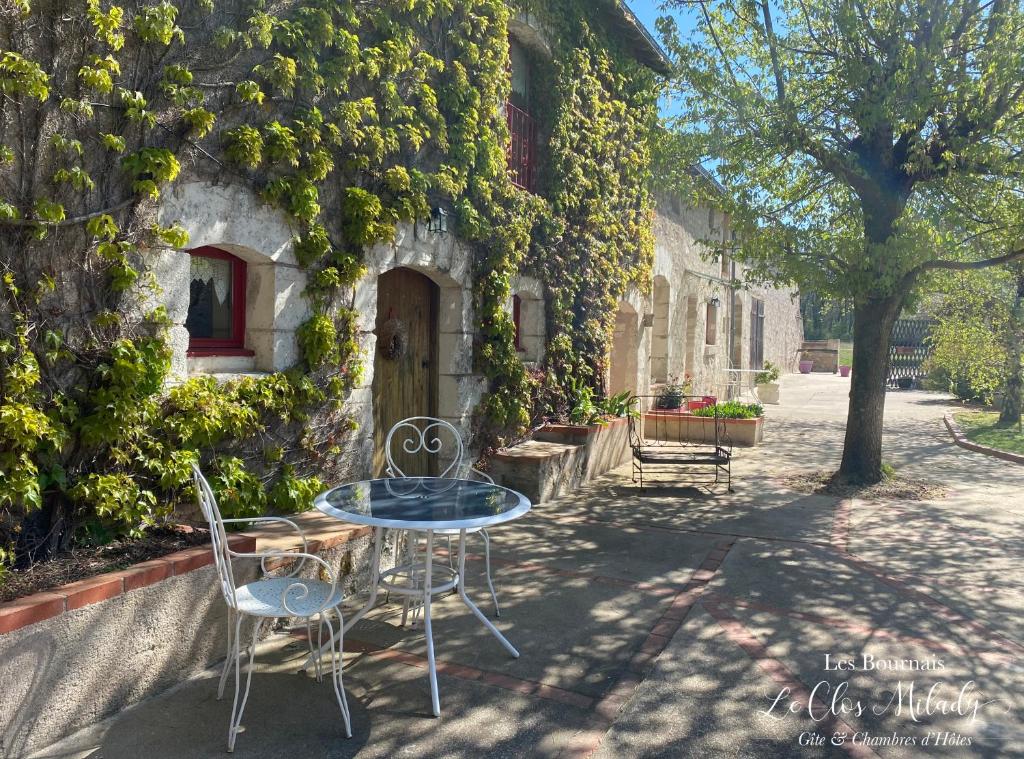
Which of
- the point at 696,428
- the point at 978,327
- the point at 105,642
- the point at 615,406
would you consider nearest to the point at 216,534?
the point at 105,642

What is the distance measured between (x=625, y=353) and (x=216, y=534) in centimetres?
797

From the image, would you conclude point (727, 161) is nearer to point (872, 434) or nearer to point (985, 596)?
point (872, 434)

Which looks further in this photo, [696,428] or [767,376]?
[767,376]

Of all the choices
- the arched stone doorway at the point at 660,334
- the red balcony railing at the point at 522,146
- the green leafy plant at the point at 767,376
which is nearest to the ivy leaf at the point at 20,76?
the red balcony railing at the point at 522,146

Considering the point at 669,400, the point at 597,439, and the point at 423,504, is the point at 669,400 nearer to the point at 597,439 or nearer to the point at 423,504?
the point at 597,439

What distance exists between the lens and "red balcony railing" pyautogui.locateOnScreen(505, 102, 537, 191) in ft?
24.3

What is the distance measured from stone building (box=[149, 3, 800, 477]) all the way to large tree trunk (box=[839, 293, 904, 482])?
117 inches

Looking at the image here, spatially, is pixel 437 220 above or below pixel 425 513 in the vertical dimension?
above

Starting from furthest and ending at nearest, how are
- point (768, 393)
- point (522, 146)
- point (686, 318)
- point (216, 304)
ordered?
point (768, 393), point (686, 318), point (522, 146), point (216, 304)

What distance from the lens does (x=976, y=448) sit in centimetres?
1031

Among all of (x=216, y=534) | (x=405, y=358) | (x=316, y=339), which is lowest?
(x=216, y=534)

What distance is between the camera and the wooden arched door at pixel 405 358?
589 cm

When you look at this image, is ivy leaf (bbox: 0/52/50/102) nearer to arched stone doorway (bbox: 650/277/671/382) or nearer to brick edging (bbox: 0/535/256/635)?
brick edging (bbox: 0/535/256/635)

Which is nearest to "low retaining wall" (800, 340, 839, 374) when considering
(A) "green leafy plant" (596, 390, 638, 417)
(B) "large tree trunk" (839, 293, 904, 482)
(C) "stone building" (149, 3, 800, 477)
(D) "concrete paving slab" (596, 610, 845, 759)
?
(C) "stone building" (149, 3, 800, 477)
